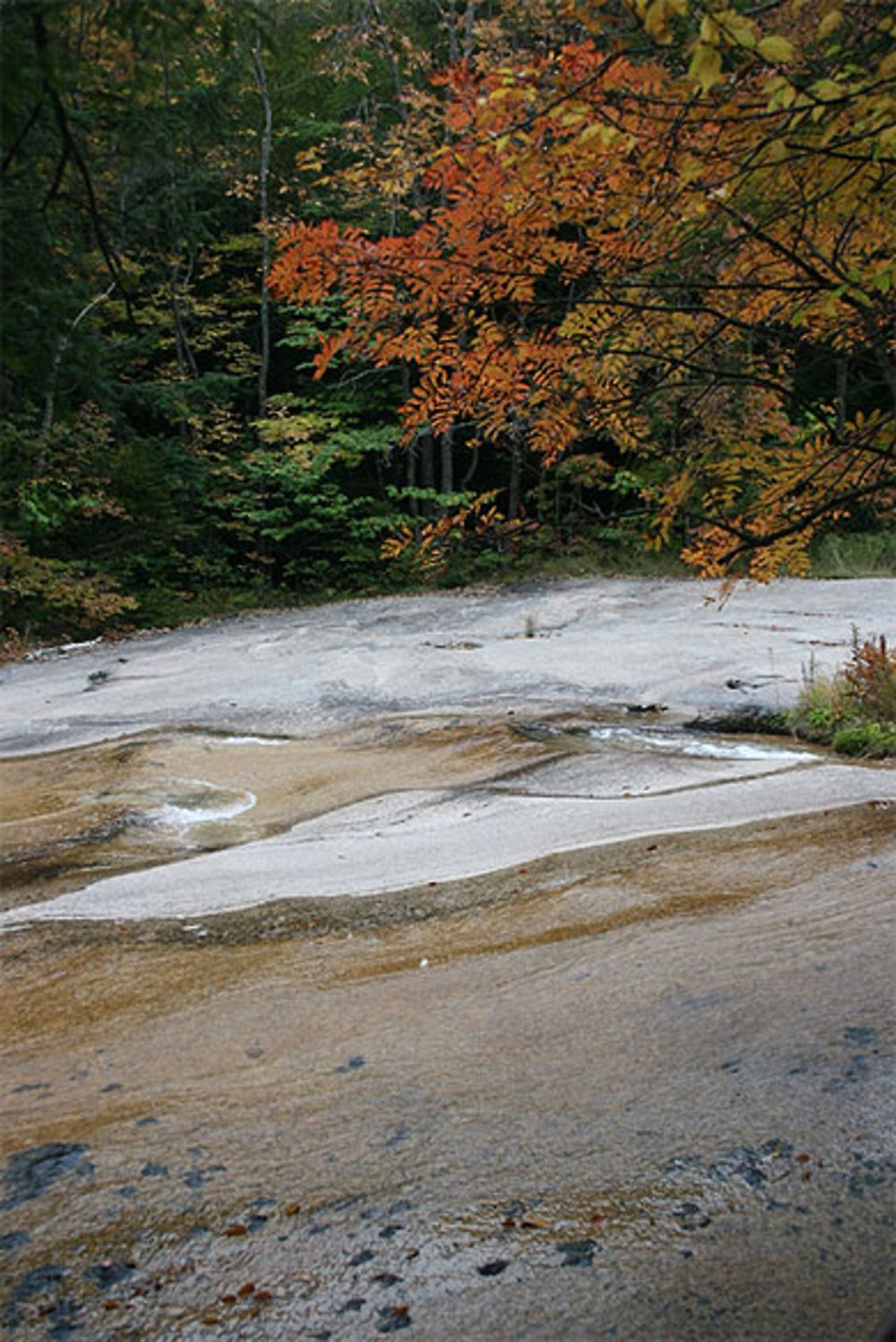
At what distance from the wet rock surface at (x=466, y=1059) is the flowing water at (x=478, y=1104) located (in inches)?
0.4

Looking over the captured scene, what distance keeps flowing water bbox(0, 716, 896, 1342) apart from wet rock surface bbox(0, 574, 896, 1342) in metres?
0.01

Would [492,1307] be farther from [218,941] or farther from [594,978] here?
[218,941]

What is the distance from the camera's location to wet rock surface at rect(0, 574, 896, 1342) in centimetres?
231

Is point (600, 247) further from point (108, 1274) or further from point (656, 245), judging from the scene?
point (108, 1274)

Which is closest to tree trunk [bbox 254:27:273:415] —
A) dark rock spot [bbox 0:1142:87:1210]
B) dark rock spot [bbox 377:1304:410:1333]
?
dark rock spot [bbox 0:1142:87:1210]

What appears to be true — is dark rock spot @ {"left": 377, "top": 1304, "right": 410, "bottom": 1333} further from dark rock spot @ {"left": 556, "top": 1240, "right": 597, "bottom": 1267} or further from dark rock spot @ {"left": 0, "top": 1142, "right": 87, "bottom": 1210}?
dark rock spot @ {"left": 0, "top": 1142, "right": 87, "bottom": 1210}

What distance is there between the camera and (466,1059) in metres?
3.24

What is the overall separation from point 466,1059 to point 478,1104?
25cm

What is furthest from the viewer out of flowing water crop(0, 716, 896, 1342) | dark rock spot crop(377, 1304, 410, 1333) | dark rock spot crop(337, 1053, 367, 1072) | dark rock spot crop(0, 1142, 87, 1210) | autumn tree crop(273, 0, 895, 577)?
dark rock spot crop(337, 1053, 367, 1072)

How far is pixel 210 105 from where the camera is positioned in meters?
14.1

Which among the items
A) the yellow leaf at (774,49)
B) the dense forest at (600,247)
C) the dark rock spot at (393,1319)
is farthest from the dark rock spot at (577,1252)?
the yellow leaf at (774,49)

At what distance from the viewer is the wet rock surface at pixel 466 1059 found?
91.0 inches

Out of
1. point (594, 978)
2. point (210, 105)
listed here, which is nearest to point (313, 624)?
point (210, 105)

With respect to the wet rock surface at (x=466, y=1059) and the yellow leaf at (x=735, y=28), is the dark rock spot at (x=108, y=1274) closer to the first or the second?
the wet rock surface at (x=466, y=1059)
